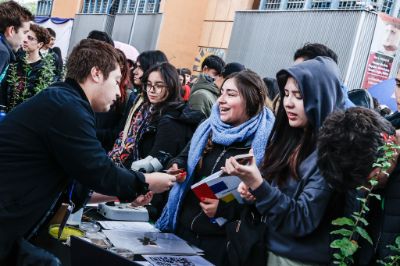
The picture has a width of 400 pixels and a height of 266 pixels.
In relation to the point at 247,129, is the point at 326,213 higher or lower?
lower

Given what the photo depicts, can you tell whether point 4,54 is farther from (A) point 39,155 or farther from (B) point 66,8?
(B) point 66,8

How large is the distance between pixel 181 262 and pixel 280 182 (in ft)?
2.03

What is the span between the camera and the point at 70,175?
2156 mm

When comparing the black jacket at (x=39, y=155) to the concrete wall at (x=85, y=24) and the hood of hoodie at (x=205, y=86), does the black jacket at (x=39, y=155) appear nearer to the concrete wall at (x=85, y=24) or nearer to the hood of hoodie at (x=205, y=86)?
the hood of hoodie at (x=205, y=86)

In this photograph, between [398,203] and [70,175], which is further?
[70,175]

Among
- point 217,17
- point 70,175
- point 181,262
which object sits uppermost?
point 217,17

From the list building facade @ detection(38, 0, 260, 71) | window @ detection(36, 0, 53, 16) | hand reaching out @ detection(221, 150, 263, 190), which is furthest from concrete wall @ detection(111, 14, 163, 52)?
hand reaching out @ detection(221, 150, 263, 190)

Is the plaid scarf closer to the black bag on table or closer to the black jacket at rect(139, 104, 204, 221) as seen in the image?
the black jacket at rect(139, 104, 204, 221)

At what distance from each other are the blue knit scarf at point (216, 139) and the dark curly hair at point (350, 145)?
0.90 meters

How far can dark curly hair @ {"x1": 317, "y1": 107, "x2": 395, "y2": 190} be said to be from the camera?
5.86 feet

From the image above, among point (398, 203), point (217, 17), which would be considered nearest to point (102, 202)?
point (398, 203)

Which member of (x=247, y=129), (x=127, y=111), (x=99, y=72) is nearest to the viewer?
(x=99, y=72)

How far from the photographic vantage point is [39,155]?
208 centimetres

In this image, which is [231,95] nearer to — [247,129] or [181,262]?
[247,129]
